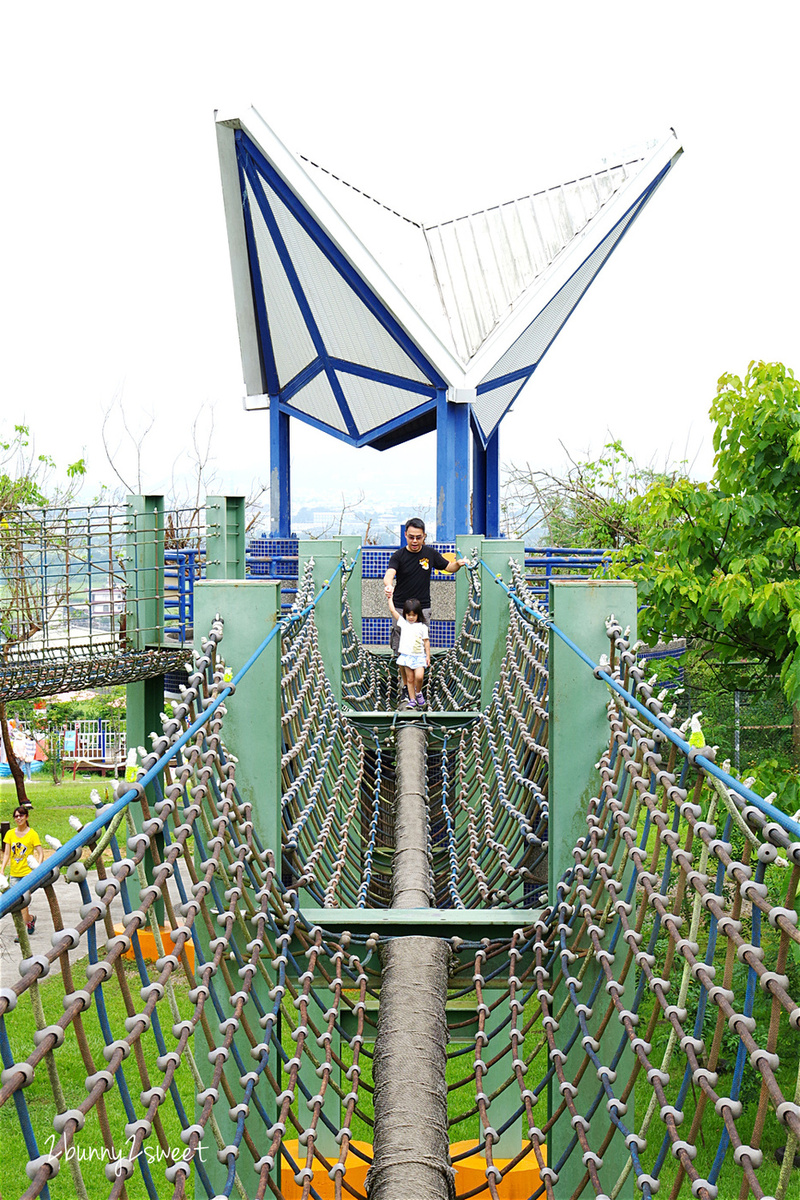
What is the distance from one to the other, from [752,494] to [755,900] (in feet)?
15.1

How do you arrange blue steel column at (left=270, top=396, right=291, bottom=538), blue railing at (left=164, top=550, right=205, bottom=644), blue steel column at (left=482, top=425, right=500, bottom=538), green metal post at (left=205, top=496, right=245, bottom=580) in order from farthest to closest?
blue steel column at (left=482, top=425, right=500, bottom=538) → blue steel column at (left=270, top=396, right=291, bottom=538) → blue railing at (left=164, top=550, right=205, bottom=644) → green metal post at (left=205, top=496, right=245, bottom=580)

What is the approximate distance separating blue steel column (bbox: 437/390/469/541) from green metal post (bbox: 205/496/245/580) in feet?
13.0

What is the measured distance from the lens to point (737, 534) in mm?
5906

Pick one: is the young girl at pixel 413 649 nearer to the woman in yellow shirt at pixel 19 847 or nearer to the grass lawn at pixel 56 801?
the woman in yellow shirt at pixel 19 847

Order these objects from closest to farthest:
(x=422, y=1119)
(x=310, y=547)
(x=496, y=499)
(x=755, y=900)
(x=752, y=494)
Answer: (x=755, y=900), (x=422, y=1119), (x=310, y=547), (x=752, y=494), (x=496, y=499)

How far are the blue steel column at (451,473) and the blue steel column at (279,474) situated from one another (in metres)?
3.32

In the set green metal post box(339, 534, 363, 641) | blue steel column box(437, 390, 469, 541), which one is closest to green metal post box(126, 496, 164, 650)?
green metal post box(339, 534, 363, 641)

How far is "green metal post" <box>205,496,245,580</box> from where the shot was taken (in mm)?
9758

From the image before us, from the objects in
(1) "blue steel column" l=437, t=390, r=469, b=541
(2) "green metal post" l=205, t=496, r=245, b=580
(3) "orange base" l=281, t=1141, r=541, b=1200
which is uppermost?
(1) "blue steel column" l=437, t=390, r=469, b=541

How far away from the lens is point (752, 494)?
567cm

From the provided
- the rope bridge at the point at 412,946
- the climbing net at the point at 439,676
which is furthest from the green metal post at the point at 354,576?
the rope bridge at the point at 412,946

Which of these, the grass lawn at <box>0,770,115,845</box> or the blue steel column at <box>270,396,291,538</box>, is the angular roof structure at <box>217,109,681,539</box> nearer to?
the blue steel column at <box>270,396,291,538</box>

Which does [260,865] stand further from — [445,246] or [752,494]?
[445,246]

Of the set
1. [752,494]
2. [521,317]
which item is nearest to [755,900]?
[752,494]
